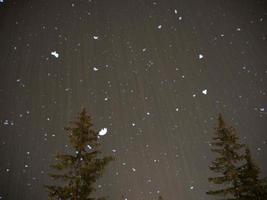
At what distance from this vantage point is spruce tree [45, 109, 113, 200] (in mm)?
10562

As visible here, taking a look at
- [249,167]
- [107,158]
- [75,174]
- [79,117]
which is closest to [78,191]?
[75,174]

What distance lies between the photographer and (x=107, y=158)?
11.4 meters

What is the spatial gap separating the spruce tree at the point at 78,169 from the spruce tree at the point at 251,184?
5.29 metres

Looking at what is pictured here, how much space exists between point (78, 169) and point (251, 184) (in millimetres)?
6723

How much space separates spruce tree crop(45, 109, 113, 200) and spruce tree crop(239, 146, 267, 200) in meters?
5.29

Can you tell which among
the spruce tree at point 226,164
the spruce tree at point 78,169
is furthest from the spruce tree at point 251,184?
the spruce tree at point 78,169

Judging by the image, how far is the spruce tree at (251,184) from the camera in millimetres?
11909

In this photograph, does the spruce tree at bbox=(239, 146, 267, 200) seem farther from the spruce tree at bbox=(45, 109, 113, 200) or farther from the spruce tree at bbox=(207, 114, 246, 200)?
the spruce tree at bbox=(45, 109, 113, 200)

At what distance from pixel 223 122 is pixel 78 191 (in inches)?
262

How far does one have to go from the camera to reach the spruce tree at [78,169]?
10.6m

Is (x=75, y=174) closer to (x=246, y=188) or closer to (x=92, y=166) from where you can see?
(x=92, y=166)

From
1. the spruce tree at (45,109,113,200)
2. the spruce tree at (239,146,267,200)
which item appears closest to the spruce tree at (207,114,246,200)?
the spruce tree at (239,146,267,200)

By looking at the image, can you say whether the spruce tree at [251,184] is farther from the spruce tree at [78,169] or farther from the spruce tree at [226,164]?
the spruce tree at [78,169]

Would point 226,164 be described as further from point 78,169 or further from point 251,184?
point 78,169
